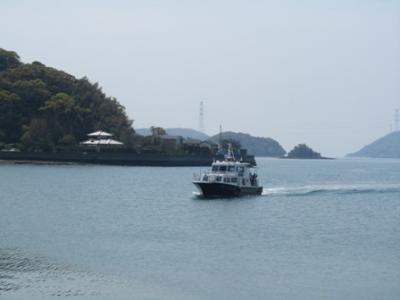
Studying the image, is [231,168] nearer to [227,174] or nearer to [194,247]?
[227,174]

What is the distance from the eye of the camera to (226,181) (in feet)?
217

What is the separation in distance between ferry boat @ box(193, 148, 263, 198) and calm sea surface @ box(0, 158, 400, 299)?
1.11 metres

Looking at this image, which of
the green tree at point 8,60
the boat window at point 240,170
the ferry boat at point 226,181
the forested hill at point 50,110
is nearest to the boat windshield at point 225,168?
the ferry boat at point 226,181

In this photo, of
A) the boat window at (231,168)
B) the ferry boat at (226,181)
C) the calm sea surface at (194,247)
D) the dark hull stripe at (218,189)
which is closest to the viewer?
the calm sea surface at (194,247)

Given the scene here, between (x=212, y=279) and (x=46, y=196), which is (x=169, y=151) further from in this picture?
(x=212, y=279)

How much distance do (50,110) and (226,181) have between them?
8117 centimetres

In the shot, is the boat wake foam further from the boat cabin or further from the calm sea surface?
the calm sea surface

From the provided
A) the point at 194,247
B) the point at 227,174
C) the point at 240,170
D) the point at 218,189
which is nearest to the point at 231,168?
the point at 227,174

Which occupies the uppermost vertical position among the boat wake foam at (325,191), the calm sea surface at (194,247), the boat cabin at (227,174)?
the boat cabin at (227,174)

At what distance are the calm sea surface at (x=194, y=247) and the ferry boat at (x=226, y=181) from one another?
111 centimetres

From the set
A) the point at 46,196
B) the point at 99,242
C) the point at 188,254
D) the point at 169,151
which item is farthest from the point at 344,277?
the point at 169,151

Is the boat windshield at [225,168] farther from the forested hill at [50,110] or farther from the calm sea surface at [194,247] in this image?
the forested hill at [50,110]

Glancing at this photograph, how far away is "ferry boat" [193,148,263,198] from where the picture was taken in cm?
6475

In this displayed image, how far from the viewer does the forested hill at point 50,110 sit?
137375mm
